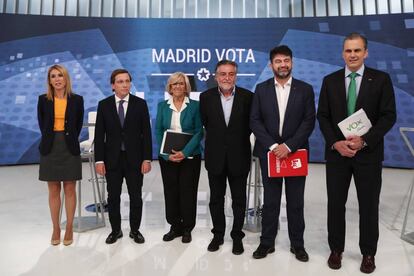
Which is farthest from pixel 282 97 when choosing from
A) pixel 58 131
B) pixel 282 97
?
pixel 58 131

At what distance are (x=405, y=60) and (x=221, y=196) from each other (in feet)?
20.2

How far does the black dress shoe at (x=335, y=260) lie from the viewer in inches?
106

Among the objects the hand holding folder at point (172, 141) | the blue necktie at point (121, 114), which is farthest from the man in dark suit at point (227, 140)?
the blue necktie at point (121, 114)

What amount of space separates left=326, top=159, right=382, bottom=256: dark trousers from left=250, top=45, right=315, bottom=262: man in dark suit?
24 cm

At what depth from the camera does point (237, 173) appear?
292 cm

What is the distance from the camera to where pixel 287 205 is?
289 centimetres

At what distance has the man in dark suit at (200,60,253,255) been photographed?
115 inches

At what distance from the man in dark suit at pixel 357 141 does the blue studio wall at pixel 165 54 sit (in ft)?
17.6

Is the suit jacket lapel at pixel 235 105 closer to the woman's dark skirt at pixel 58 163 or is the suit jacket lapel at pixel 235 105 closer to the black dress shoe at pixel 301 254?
the black dress shoe at pixel 301 254

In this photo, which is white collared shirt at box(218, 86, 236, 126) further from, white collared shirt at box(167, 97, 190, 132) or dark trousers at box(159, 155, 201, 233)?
dark trousers at box(159, 155, 201, 233)

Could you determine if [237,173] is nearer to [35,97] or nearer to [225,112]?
[225,112]

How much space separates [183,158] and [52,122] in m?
1.09

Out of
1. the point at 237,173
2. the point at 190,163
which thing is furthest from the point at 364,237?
the point at 190,163

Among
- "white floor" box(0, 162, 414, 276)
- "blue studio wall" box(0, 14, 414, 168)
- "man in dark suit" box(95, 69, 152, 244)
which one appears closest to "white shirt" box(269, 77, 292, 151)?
"white floor" box(0, 162, 414, 276)
